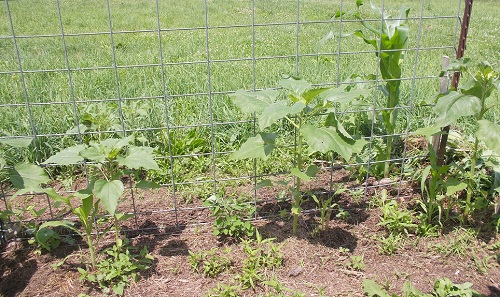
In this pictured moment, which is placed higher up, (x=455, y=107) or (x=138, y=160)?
(x=455, y=107)

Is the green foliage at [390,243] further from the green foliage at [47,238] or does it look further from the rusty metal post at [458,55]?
the green foliage at [47,238]

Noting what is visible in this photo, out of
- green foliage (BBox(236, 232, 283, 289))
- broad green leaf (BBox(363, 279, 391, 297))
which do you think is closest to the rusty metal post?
broad green leaf (BBox(363, 279, 391, 297))

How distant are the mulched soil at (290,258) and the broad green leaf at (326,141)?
675 millimetres

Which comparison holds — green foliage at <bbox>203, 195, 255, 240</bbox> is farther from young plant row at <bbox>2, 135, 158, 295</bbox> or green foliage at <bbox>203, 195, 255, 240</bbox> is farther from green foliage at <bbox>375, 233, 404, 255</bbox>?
green foliage at <bbox>375, 233, 404, 255</bbox>

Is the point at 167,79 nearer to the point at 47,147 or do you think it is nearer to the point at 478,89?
the point at 47,147

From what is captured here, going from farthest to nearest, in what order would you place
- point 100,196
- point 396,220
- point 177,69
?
point 177,69, point 396,220, point 100,196

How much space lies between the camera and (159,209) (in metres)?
3.30

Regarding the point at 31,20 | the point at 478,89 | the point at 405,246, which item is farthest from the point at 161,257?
the point at 31,20

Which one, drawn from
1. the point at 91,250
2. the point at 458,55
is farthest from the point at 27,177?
the point at 458,55

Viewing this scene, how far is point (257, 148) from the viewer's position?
8.89 feet

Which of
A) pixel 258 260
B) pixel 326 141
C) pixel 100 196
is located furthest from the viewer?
pixel 258 260

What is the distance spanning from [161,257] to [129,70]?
9.33 feet

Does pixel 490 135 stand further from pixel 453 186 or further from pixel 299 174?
pixel 299 174

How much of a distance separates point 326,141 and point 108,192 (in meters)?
1.14
